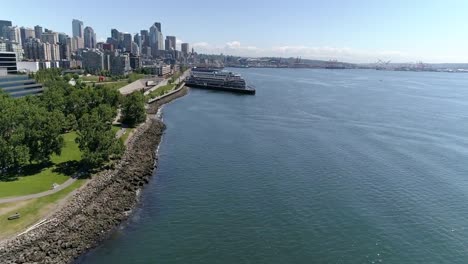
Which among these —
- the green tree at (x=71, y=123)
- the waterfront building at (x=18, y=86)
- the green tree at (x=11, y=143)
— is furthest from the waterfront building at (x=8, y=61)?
the green tree at (x=11, y=143)

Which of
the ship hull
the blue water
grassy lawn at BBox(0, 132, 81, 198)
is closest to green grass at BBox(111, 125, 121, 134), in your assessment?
the blue water

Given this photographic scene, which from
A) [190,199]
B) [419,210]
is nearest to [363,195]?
[419,210]

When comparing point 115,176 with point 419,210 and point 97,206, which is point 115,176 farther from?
point 419,210

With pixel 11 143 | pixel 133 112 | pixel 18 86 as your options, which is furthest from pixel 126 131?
pixel 18 86

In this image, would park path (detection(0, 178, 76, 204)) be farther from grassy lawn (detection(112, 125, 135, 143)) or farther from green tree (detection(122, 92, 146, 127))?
green tree (detection(122, 92, 146, 127))

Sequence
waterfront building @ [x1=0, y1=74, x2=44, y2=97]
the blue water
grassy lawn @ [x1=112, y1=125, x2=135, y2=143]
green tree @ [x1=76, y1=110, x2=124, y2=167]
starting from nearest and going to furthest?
the blue water → green tree @ [x1=76, y1=110, x2=124, y2=167] → grassy lawn @ [x1=112, y1=125, x2=135, y2=143] → waterfront building @ [x1=0, y1=74, x2=44, y2=97]

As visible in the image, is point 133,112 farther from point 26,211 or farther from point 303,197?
point 303,197

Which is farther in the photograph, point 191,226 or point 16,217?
point 191,226
